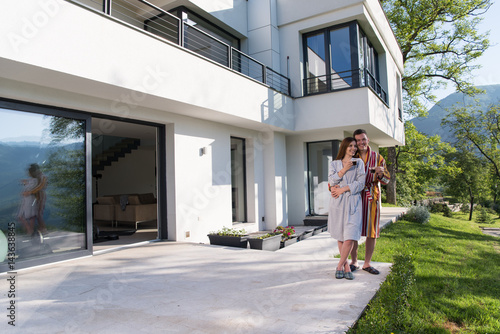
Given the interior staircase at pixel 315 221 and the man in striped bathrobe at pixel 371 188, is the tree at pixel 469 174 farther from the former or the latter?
the man in striped bathrobe at pixel 371 188

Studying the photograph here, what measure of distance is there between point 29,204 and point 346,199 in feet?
13.8

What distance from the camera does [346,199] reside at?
3.42 m

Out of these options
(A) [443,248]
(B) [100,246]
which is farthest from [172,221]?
(A) [443,248]

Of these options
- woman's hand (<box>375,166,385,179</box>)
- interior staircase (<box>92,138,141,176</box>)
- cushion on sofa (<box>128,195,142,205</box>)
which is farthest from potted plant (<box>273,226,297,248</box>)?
interior staircase (<box>92,138,141,176</box>)

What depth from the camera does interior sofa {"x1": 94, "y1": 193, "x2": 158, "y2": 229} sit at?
→ 8.48m

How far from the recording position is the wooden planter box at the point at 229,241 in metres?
5.92

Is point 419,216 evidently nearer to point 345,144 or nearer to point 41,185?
point 345,144

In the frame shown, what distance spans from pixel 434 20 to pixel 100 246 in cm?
2010

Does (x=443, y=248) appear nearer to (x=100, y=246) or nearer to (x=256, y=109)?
(x=256, y=109)

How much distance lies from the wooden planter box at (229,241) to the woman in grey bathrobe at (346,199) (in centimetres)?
262

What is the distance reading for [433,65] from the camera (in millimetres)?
19609

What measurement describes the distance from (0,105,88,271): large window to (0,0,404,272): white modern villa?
19 millimetres

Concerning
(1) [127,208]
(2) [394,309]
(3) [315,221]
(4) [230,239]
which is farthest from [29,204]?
(3) [315,221]

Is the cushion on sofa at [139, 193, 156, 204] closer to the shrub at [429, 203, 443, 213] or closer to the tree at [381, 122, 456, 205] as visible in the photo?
the tree at [381, 122, 456, 205]
